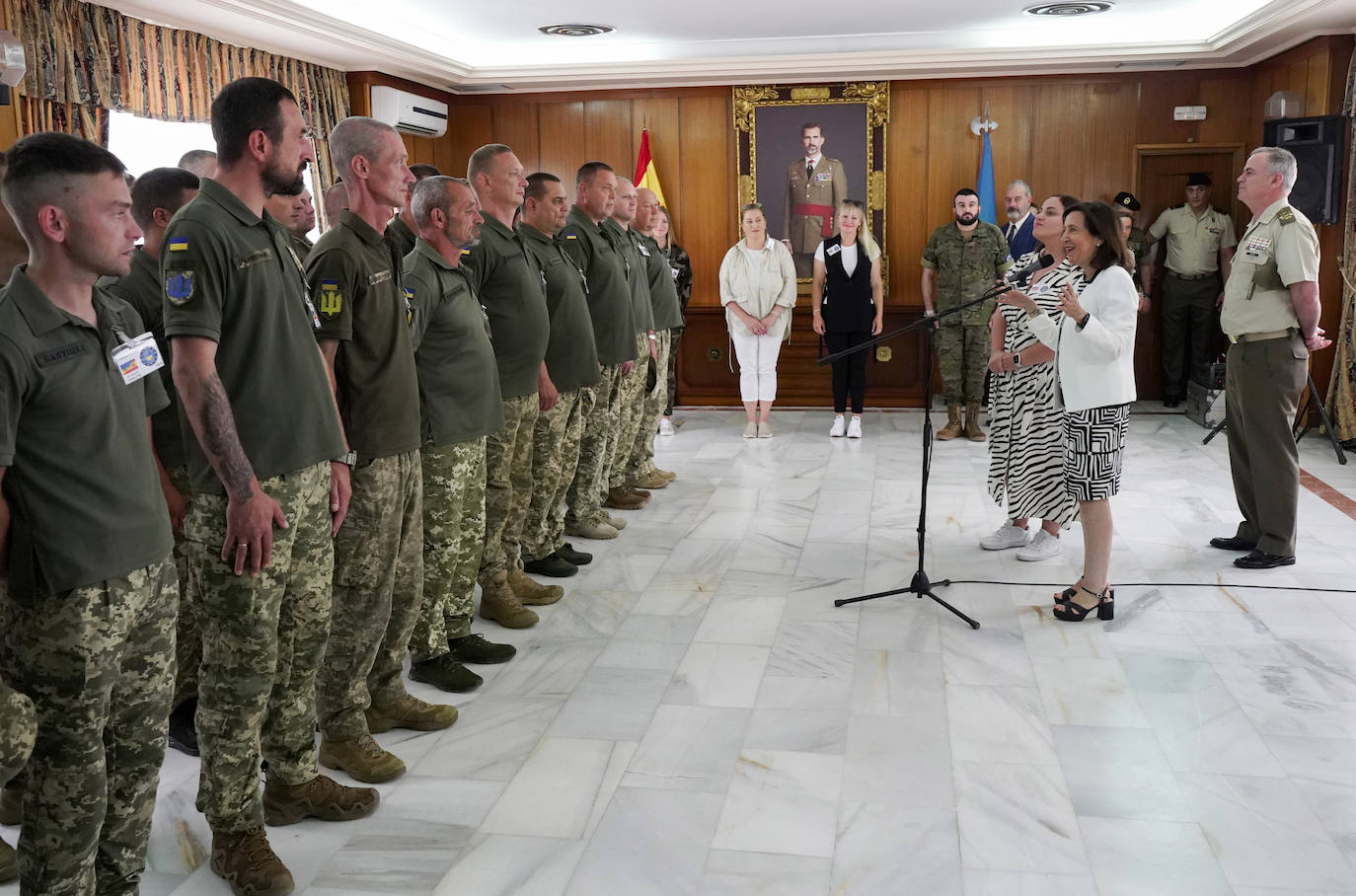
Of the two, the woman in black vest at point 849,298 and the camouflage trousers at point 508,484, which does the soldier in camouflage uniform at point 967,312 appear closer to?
the woman in black vest at point 849,298

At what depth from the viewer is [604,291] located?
17.1 feet

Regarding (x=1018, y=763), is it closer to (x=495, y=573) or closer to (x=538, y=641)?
(x=538, y=641)

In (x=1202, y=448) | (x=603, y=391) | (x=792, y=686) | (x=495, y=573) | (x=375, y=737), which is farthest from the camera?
(x=1202, y=448)

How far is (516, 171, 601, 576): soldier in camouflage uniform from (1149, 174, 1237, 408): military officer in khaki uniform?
580cm

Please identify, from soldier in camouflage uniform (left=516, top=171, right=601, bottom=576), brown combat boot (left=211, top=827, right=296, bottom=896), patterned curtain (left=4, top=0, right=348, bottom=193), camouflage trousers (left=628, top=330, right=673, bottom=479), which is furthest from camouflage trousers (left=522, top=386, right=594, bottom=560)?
patterned curtain (left=4, top=0, right=348, bottom=193)

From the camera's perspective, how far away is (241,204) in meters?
2.28

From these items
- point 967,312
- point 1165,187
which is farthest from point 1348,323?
point 967,312

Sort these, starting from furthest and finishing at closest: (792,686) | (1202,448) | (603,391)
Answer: (1202,448) < (603,391) < (792,686)

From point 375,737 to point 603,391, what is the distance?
2347 millimetres

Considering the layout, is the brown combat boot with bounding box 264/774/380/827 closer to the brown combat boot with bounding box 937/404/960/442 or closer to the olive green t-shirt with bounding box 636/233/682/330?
the olive green t-shirt with bounding box 636/233/682/330

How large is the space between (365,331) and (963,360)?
19.7 ft

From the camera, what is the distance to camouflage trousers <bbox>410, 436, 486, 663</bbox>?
3.39 meters

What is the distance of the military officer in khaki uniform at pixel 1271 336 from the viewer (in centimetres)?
444

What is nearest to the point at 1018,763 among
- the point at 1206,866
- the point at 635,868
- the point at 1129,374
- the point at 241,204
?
the point at 1206,866
